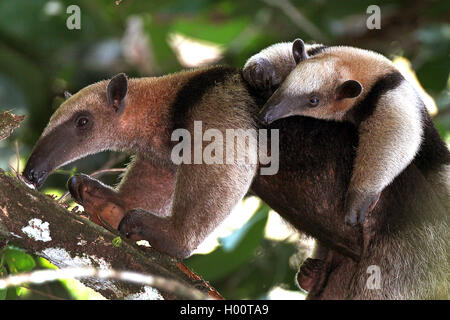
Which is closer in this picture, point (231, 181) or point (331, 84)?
point (231, 181)

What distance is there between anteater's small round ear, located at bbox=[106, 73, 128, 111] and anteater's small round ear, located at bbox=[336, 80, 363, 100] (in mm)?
1582

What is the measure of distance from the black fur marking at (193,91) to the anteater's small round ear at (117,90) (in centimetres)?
38

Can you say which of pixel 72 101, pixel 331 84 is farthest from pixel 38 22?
pixel 331 84

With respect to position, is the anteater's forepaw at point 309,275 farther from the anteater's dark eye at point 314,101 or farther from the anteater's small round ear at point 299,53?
the anteater's small round ear at point 299,53

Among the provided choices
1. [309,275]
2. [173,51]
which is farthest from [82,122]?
[173,51]

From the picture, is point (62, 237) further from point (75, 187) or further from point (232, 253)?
point (232, 253)

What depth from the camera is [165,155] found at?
16.5 ft

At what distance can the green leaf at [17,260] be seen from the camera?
15.4 ft

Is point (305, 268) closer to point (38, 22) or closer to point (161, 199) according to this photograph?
point (161, 199)

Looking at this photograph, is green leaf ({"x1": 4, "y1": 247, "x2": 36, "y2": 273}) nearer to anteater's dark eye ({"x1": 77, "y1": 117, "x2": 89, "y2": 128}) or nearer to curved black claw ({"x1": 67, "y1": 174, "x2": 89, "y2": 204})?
curved black claw ({"x1": 67, "y1": 174, "x2": 89, "y2": 204})

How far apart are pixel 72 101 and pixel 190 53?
18.7 feet

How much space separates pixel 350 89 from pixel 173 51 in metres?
3.97

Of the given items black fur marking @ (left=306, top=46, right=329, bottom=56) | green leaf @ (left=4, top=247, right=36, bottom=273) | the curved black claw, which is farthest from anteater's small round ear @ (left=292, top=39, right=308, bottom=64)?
green leaf @ (left=4, top=247, right=36, bottom=273)

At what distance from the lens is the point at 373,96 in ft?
15.7
